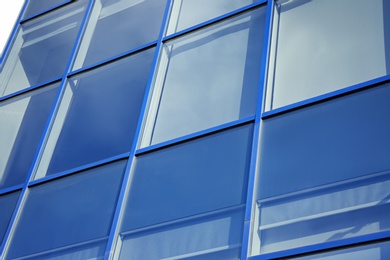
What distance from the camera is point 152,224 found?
7160mm

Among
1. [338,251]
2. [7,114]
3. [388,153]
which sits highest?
[7,114]

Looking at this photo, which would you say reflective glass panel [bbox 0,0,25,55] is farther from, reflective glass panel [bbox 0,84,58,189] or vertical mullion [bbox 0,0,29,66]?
reflective glass panel [bbox 0,84,58,189]

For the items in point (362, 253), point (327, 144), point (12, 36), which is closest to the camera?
point (362, 253)

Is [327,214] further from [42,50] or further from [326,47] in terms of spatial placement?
[42,50]

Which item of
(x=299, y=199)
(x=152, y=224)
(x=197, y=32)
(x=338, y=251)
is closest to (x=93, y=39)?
(x=197, y=32)

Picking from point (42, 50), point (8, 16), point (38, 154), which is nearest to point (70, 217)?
point (38, 154)

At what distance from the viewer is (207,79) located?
27.5 ft

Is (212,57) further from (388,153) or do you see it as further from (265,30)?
(388,153)

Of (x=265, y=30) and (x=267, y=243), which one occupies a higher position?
(x=265, y=30)

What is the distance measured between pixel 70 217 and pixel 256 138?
2440 millimetres

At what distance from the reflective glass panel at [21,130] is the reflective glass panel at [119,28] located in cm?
79

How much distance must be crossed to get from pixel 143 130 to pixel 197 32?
172cm

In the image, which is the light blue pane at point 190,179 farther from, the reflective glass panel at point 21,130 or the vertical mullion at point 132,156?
the reflective glass panel at point 21,130

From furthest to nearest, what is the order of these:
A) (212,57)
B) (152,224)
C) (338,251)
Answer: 1. (212,57)
2. (152,224)
3. (338,251)
